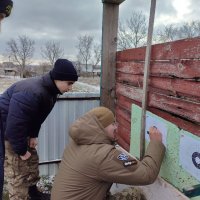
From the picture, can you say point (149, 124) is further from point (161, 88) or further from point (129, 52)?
point (129, 52)

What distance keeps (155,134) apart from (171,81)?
43 centimetres

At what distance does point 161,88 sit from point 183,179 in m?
0.65

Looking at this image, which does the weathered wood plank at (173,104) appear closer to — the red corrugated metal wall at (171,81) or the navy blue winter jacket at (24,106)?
the red corrugated metal wall at (171,81)

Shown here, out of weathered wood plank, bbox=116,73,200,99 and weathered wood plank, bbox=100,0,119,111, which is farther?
weathered wood plank, bbox=100,0,119,111

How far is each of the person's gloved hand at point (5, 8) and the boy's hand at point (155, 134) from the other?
1372 mm

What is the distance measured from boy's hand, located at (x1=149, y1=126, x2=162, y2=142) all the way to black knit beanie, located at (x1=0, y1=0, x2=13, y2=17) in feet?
4.50

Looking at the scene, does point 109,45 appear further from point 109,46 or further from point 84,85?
point 84,85

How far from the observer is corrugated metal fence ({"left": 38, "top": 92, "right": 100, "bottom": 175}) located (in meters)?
4.14

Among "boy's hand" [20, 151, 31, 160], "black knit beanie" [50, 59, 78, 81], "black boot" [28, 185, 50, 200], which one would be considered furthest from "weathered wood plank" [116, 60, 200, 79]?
"black boot" [28, 185, 50, 200]

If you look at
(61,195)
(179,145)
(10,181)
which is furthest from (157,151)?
(10,181)

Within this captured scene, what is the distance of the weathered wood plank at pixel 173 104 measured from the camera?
2.01m

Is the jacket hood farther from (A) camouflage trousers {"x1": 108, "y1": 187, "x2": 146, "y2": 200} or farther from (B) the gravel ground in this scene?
(B) the gravel ground

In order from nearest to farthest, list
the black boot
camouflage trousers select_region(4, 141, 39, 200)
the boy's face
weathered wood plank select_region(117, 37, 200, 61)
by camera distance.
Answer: weathered wood plank select_region(117, 37, 200, 61)
the boy's face
camouflage trousers select_region(4, 141, 39, 200)
the black boot

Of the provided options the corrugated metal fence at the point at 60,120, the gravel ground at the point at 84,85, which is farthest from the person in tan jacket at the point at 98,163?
the gravel ground at the point at 84,85
